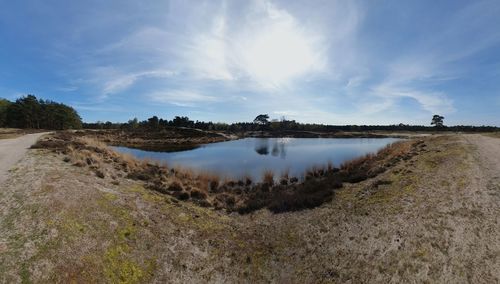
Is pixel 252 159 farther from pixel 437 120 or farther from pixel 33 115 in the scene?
pixel 437 120

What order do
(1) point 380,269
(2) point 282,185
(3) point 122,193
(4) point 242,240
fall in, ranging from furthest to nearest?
(2) point 282,185, (3) point 122,193, (4) point 242,240, (1) point 380,269

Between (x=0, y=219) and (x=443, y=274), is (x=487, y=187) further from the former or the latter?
(x=0, y=219)

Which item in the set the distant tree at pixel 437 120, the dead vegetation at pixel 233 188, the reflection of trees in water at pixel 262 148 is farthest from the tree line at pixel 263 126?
the dead vegetation at pixel 233 188

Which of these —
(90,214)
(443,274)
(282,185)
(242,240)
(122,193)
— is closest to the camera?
(443,274)

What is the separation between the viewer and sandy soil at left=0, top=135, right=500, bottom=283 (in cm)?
621

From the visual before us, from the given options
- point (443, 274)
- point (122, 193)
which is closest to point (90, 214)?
point (122, 193)

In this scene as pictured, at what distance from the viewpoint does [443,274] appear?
19.7ft

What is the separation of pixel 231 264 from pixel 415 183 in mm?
10203

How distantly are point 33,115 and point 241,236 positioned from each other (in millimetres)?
93150

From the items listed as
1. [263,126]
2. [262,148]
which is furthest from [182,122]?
[262,148]

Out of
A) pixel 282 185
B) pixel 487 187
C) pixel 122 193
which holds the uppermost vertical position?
pixel 487 187

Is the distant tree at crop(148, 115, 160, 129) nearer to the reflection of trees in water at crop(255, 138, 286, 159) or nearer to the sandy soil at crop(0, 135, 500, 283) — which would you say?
the reflection of trees in water at crop(255, 138, 286, 159)

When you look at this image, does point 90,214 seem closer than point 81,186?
Yes

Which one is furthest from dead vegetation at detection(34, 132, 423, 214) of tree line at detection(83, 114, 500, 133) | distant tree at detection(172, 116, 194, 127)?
distant tree at detection(172, 116, 194, 127)
